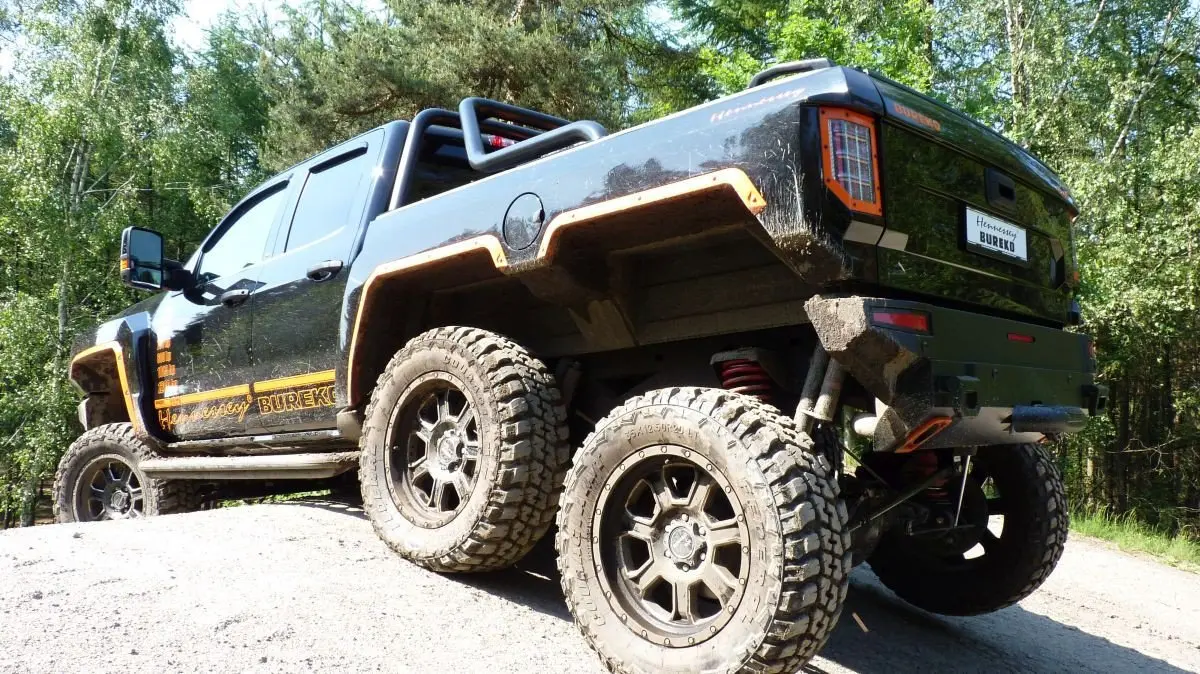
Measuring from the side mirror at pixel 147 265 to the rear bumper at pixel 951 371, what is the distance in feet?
14.0

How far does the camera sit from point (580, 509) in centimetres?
253

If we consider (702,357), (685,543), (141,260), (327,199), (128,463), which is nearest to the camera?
(685,543)

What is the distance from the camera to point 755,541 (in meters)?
2.12

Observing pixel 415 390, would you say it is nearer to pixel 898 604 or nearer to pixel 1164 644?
pixel 898 604

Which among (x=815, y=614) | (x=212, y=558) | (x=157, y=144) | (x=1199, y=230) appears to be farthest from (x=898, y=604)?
(x=157, y=144)

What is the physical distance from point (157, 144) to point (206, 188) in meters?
1.62

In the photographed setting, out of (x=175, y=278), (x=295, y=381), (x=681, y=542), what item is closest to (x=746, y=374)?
(x=681, y=542)

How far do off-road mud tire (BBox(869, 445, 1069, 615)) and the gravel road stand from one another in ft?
0.61

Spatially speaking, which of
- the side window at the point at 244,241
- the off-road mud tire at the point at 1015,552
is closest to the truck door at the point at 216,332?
the side window at the point at 244,241

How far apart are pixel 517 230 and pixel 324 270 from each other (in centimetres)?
141

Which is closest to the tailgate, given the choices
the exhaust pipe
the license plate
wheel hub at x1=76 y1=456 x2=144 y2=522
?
the license plate

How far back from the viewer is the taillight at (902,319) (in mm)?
2074

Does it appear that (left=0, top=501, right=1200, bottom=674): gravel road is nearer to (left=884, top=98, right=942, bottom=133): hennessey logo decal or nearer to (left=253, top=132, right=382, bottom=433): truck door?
(left=253, top=132, right=382, bottom=433): truck door

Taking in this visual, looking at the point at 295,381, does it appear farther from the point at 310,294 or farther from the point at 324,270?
the point at 324,270
